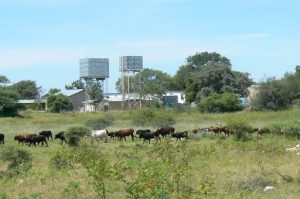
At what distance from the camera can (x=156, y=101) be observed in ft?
294

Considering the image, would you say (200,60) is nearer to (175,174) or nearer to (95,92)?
(95,92)

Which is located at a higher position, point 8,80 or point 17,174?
point 8,80

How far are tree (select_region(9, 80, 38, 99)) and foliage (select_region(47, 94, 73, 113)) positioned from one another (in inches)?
1434

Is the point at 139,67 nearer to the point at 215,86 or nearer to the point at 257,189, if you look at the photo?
the point at 215,86

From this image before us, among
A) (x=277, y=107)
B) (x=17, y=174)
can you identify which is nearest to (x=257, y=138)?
(x=17, y=174)

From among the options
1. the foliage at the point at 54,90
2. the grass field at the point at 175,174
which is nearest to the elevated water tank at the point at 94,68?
the foliage at the point at 54,90

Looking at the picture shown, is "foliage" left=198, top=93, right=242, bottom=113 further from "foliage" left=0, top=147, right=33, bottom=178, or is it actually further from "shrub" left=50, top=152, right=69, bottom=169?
Answer: "shrub" left=50, top=152, right=69, bottom=169

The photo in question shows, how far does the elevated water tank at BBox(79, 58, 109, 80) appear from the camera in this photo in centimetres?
10609

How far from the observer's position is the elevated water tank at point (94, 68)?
106 meters

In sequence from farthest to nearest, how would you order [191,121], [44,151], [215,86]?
[215,86] → [191,121] → [44,151]

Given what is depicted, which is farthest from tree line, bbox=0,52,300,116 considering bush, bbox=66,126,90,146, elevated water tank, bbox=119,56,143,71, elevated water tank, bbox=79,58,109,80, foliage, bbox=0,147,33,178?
foliage, bbox=0,147,33,178

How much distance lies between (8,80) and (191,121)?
47.7 m

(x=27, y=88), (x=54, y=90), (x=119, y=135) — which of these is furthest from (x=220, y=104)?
(x=27, y=88)

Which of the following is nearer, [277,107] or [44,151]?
[44,151]
